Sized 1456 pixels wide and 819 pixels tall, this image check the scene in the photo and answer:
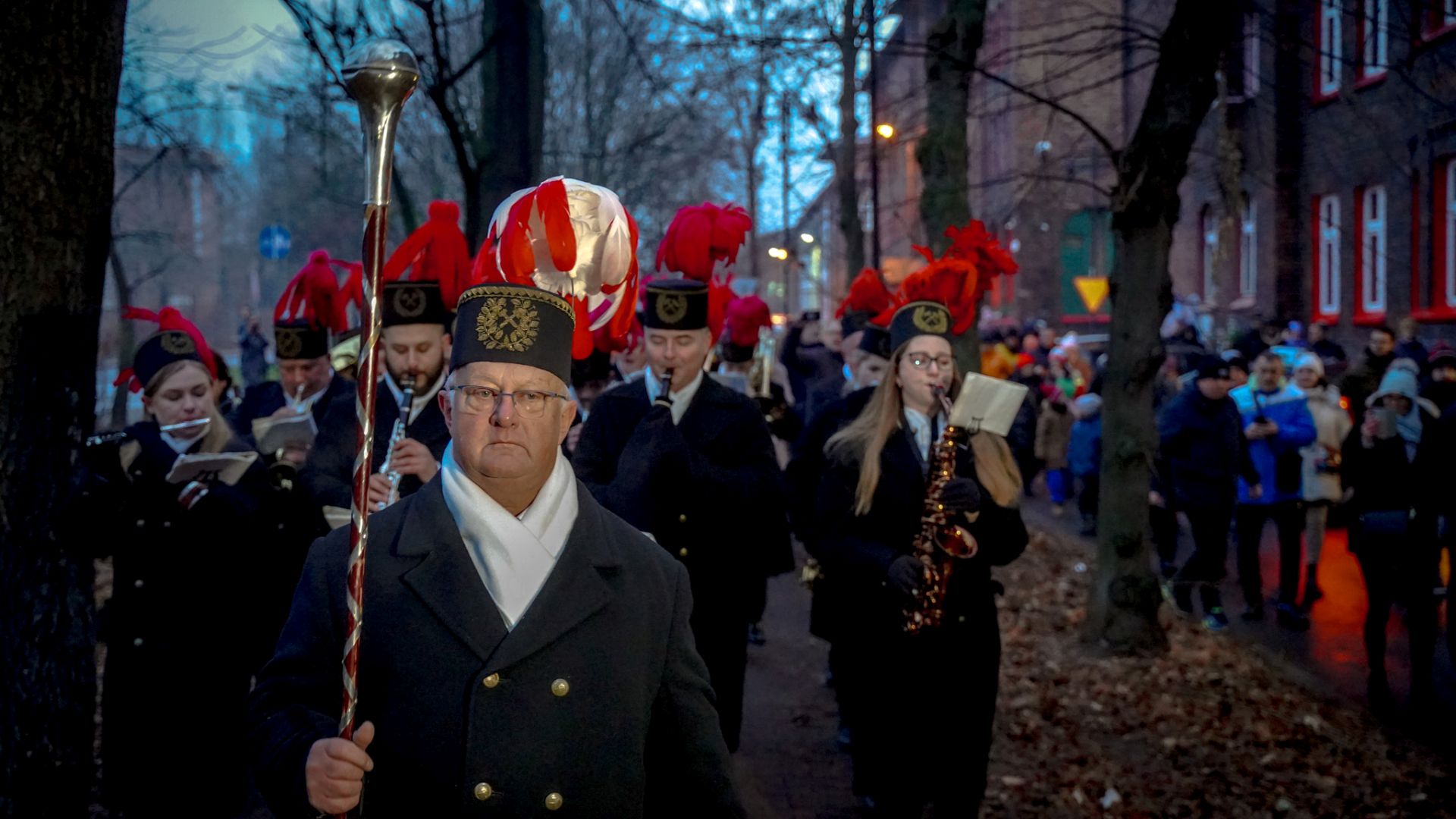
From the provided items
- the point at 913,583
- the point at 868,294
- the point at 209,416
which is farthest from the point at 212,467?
the point at 868,294

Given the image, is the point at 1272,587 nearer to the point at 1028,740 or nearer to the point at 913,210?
the point at 1028,740

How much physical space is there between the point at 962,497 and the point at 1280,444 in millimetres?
6476

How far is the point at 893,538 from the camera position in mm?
5617

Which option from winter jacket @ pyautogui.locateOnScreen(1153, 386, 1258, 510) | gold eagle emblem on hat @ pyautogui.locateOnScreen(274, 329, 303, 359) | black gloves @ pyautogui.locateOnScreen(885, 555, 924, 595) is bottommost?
black gloves @ pyautogui.locateOnScreen(885, 555, 924, 595)

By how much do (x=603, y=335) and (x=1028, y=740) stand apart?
3984 millimetres

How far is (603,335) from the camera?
4.92m

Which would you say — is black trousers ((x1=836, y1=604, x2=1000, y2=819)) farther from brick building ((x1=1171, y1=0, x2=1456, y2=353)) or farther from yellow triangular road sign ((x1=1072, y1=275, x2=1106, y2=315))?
yellow triangular road sign ((x1=1072, y1=275, x2=1106, y2=315))

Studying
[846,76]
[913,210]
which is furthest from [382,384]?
[913,210]

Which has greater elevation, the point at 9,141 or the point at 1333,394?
the point at 9,141

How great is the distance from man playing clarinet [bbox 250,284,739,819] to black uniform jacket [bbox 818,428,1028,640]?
2.54 meters

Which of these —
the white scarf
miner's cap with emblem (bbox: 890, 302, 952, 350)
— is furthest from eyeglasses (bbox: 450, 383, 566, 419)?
miner's cap with emblem (bbox: 890, 302, 952, 350)

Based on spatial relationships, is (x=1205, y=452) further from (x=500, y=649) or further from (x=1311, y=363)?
(x=500, y=649)

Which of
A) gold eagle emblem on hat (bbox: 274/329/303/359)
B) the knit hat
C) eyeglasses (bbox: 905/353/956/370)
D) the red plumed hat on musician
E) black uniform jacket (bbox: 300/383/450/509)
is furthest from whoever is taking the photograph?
the knit hat

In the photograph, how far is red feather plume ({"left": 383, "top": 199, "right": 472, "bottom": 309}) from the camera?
5.64 metres
